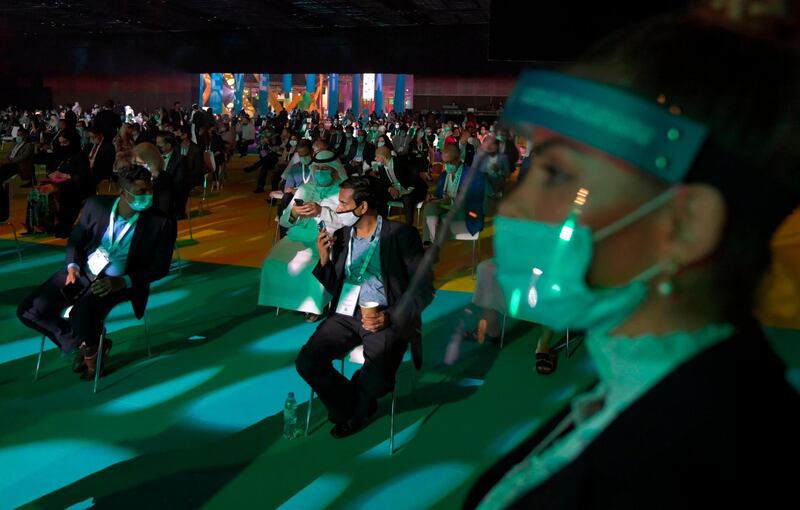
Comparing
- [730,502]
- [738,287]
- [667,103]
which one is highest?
[667,103]

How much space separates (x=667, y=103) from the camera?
0.63 metres

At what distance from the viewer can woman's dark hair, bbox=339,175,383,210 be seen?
370 cm

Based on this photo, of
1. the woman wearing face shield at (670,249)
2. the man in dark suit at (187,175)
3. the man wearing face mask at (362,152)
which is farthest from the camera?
the man wearing face mask at (362,152)

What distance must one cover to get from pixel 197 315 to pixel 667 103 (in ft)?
17.3

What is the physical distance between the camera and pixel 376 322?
3.36 m

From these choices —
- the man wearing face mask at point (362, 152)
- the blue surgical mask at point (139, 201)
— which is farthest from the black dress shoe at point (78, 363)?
the man wearing face mask at point (362, 152)

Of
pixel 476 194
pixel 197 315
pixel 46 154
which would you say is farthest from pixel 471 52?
pixel 476 194

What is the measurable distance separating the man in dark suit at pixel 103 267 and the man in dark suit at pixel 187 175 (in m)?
4.54

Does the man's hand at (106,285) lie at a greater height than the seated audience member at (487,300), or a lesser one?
lesser

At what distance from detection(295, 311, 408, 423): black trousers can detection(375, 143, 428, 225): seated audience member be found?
411 centimetres

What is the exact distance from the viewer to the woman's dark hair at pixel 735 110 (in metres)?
0.61

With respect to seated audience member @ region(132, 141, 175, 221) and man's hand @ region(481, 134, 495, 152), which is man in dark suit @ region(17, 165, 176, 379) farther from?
man's hand @ region(481, 134, 495, 152)

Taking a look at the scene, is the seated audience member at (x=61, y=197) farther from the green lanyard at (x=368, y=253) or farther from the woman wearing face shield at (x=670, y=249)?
the woman wearing face shield at (x=670, y=249)

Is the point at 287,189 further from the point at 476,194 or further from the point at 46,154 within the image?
the point at 46,154
